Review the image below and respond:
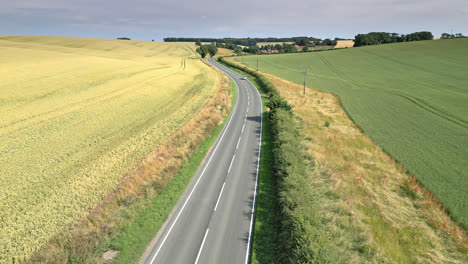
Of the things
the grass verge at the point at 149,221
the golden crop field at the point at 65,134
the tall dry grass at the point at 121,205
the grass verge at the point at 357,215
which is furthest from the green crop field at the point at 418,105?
the golden crop field at the point at 65,134

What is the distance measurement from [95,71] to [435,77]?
95.9 metres

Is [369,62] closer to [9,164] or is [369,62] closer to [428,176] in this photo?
[428,176]

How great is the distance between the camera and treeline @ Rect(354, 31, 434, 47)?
142 metres

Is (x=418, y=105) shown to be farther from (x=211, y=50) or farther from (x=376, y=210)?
(x=211, y=50)

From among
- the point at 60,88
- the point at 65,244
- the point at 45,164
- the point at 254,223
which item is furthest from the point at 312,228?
the point at 60,88

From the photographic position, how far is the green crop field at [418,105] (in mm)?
20359

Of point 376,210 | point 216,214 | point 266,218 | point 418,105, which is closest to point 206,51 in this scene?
point 418,105

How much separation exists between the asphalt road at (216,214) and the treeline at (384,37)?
15639 cm

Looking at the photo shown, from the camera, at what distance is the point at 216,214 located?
17.0 metres

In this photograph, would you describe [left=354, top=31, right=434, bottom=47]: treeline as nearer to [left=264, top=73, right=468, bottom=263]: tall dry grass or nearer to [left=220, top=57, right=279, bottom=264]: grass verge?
[left=264, top=73, right=468, bottom=263]: tall dry grass

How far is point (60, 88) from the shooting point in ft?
121

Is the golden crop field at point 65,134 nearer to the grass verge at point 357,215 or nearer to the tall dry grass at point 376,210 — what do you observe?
the grass verge at point 357,215

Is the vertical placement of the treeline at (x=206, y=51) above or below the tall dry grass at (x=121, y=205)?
above

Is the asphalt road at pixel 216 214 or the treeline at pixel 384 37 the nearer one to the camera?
the asphalt road at pixel 216 214
